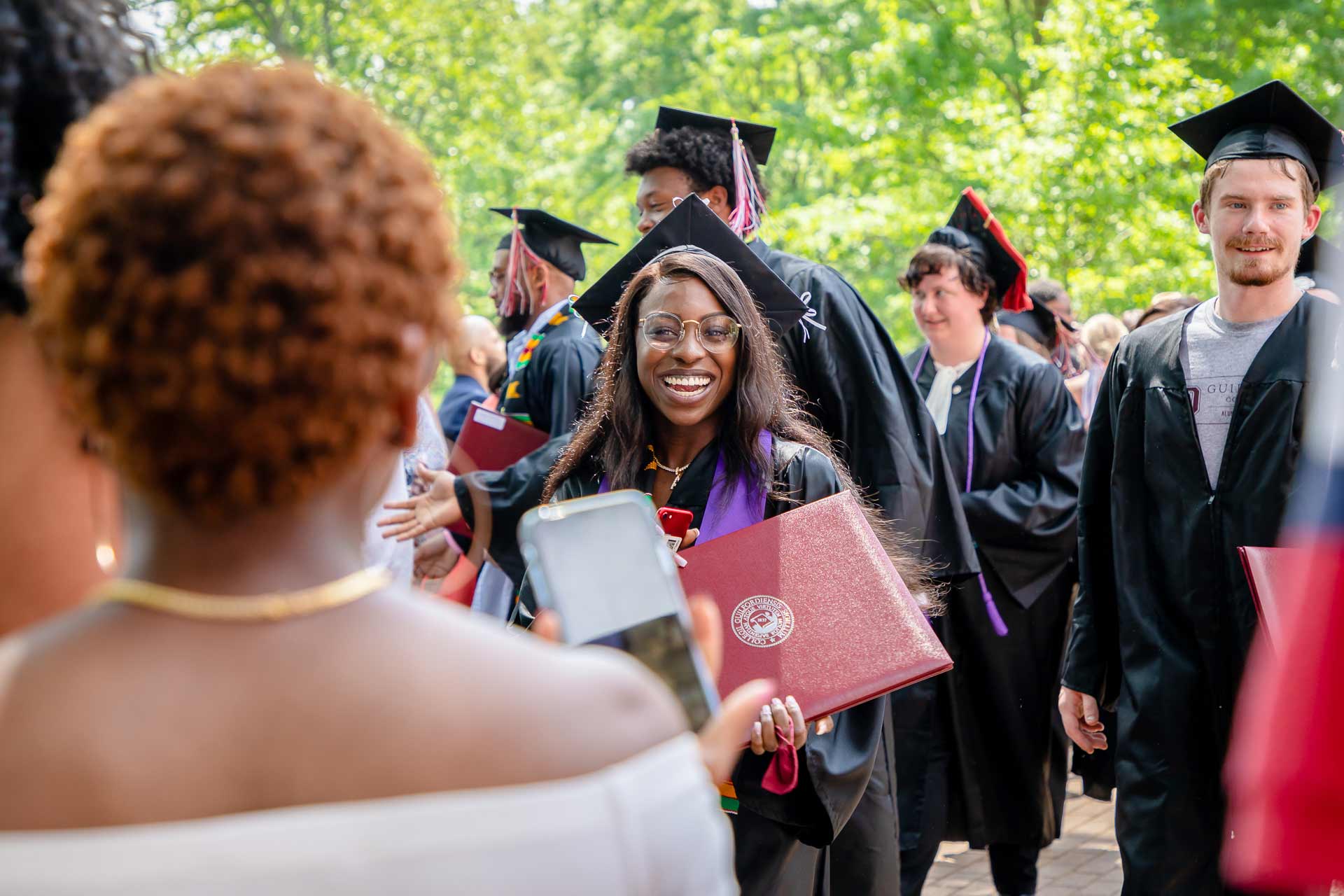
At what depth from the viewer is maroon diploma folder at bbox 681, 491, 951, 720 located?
307 centimetres

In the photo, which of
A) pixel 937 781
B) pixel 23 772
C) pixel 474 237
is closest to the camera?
pixel 23 772

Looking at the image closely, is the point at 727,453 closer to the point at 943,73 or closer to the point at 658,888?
the point at 658,888

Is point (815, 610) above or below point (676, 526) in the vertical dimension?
below

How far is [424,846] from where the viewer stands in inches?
42.2

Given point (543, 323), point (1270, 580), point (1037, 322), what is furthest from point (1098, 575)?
point (1037, 322)

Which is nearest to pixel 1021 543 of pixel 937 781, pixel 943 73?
pixel 937 781

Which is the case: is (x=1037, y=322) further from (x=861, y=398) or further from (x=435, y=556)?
(x=435, y=556)

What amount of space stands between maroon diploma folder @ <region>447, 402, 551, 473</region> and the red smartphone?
1835mm

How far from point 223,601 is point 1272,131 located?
369 cm

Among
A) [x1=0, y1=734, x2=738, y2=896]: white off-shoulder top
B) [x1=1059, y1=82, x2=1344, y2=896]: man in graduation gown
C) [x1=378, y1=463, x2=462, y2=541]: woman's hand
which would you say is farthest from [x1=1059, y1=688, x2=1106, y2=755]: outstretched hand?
[x1=0, y1=734, x2=738, y2=896]: white off-shoulder top

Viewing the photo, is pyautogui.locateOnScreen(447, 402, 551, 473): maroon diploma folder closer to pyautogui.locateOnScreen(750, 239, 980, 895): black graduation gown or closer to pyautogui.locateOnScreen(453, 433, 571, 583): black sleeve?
pyautogui.locateOnScreen(453, 433, 571, 583): black sleeve

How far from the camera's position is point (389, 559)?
436 centimetres

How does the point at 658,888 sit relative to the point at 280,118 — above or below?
below

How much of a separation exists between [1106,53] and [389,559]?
8.72 metres
